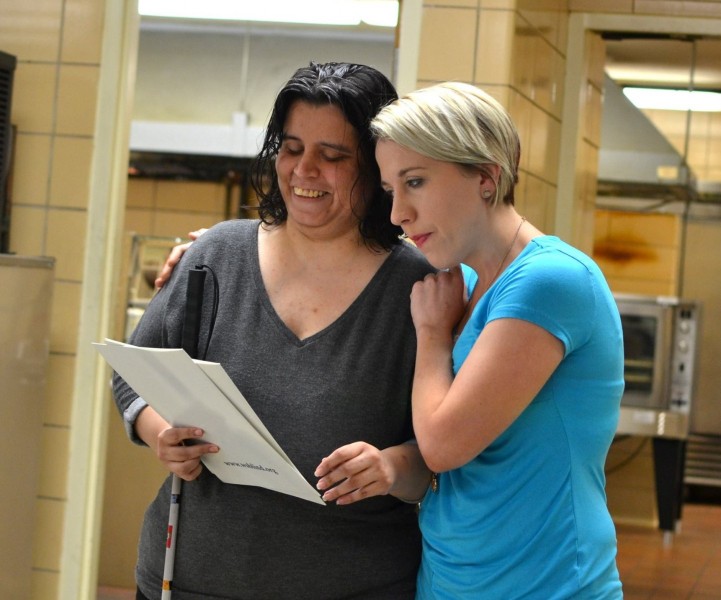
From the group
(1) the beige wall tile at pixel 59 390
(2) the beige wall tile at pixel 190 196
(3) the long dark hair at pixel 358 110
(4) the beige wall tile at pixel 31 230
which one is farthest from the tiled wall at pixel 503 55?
(2) the beige wall tile at pixel 190 196

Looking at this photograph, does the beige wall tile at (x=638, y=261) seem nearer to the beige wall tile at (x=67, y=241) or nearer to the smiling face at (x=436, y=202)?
the beige wall tile at (x=67, y=241)

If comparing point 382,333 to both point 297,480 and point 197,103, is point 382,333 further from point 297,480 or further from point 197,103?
point 197,103

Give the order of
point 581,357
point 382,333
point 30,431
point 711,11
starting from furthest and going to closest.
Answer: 1. point 711,11
2. point 30,431
3. point 382,333
4. point 581,357

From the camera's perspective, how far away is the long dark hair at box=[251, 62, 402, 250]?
164cm

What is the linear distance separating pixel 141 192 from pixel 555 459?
327 inches

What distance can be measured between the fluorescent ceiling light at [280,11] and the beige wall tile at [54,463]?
4.71 m

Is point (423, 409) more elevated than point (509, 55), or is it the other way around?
point (509, 55)

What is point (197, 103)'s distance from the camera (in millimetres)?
Answer: 8898

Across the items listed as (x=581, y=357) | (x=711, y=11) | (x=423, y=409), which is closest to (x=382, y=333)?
(x=423, y=409)

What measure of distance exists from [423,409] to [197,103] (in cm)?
780

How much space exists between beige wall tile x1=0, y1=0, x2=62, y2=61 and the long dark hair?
2.11 m

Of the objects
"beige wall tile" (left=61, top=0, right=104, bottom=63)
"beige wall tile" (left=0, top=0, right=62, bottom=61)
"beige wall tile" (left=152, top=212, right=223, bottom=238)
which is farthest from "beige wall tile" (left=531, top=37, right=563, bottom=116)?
"beige wall tile" (left=152, top=212, right=223, bottom=238)

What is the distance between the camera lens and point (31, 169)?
3.62 meters

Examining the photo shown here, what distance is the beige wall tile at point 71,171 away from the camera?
3.59 metres
